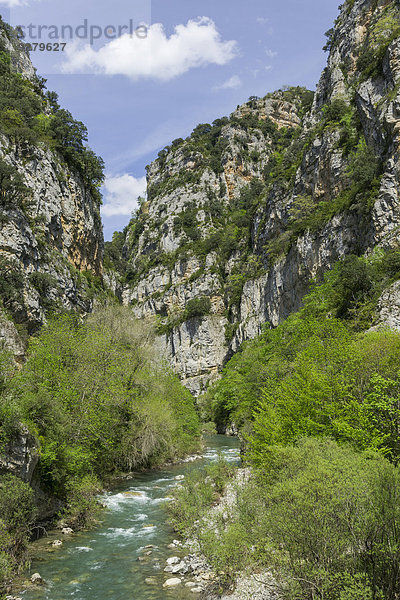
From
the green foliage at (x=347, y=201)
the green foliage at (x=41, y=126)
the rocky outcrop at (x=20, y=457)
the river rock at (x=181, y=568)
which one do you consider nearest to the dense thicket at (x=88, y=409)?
the rocky outcrop at (x=20, y=457)

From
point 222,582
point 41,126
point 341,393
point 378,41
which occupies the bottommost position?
point 222,582

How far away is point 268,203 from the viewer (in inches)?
2601

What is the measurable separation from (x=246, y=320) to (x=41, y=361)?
5257cm

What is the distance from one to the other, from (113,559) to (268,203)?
6120 cm

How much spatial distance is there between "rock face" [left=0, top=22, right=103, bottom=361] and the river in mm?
13523

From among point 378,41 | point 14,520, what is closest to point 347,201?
point 378,41

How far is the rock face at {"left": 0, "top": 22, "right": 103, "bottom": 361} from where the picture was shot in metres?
33.3

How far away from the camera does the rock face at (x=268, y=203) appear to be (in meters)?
37.3

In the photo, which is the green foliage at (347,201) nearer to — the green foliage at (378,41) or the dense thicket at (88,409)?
the green foliage at (378,41)

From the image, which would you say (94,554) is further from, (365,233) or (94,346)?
(365,233)

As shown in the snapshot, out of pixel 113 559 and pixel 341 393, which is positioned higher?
pixel 341 393

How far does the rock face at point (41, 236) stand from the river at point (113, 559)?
44.4 feet

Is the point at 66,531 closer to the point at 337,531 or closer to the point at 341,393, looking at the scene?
the point at 341,393

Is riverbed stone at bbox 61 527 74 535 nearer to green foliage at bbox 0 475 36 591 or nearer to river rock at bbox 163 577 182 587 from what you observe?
green foliage at bbox 0 475 36 591
